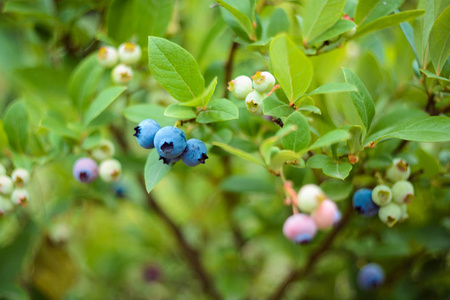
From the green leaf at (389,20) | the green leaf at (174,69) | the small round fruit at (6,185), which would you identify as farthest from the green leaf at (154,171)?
the green leaf at (389,20)

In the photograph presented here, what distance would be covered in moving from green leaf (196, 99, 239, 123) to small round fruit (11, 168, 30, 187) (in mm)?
392

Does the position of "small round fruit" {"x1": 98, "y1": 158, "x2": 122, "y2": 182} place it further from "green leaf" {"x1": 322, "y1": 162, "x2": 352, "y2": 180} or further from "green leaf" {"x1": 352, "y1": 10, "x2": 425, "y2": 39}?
"green leaf" {"x1": 352, "y1": 10, "x2": 425, "y2": 39}

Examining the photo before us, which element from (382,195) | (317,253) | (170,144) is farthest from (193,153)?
(317,253)

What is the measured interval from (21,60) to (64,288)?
0.88 m

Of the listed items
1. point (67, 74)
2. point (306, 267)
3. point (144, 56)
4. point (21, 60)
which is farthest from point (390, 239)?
point (21, 60)

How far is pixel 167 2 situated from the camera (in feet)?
2.99

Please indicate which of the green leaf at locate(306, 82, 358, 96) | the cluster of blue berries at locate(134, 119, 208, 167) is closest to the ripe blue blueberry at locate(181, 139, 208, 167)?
the cluster of blue berries at locate(134, 119, 208, 167)

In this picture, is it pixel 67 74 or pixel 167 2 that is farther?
pixel 67 74

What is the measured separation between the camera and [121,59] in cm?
91

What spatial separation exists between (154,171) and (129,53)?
0.34 metres

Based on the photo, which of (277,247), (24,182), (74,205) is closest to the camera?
(24,182)

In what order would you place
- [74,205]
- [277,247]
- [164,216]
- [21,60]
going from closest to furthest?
[277,247] < [164,216] < [74,205] < [21,60]

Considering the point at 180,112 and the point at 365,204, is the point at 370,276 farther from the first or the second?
the point at 180,112

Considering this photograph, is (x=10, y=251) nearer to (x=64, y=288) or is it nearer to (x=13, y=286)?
(x=13, y=286)
